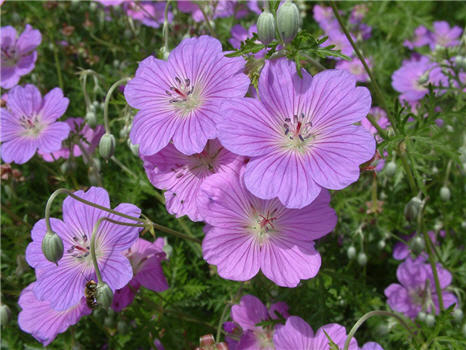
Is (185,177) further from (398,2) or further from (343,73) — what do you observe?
(398,2)

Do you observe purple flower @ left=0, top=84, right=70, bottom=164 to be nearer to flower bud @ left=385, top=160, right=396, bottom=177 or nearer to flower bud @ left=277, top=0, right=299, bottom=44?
flower bud @ left=277, top=0, right=299, bottom=44

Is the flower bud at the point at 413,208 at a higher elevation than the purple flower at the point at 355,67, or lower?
lower

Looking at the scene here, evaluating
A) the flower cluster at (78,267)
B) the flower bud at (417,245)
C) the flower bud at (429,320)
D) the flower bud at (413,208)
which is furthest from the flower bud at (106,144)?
the flower bud at (429,320)

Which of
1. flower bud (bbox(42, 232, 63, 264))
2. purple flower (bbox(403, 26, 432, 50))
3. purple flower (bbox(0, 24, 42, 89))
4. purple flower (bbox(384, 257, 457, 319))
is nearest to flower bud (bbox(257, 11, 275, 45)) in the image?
flower bud (bbox(42, 232, 63, 264))

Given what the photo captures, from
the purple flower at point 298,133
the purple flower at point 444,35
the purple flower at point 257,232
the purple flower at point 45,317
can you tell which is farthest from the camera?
the purple flower at point 444,35

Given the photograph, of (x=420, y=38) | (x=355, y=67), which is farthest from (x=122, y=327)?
(x=420, y=38)

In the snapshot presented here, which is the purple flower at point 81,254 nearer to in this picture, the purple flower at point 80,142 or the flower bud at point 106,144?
the flower bud at point 106,144
